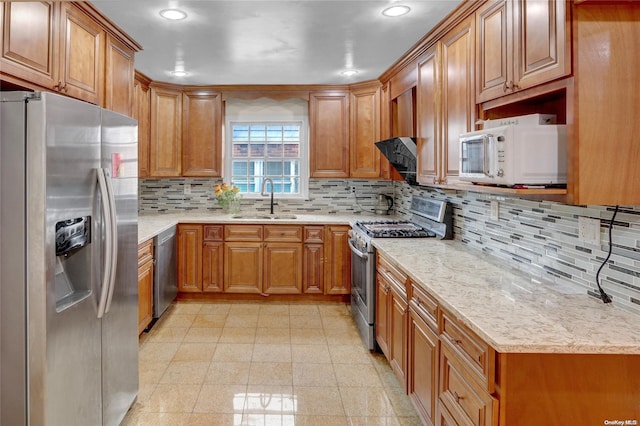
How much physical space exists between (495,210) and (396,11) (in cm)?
136

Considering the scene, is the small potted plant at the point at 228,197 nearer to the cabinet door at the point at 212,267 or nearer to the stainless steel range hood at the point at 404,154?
the cabinet door at the point at 212,267

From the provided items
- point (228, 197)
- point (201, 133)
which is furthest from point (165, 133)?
point (228, 197)

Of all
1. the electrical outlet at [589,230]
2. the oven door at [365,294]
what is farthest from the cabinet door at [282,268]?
the electrical outlet at [589,230]

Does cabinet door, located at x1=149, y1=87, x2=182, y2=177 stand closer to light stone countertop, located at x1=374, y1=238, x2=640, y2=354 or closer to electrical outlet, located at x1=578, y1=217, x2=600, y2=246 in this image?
light stone countertop, located at x1=374, y1=238, x2=640, y2=354

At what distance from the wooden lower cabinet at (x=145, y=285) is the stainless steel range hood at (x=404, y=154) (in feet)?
7.16

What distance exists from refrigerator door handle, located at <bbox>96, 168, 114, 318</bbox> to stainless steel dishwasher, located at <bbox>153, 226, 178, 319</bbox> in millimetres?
1777

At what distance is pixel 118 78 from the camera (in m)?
2.88

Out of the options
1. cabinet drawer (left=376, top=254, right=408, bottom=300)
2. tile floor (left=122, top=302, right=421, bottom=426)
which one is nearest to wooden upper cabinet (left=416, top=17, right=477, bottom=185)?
cabinet drawer (left=376, top=254, right=408, bottom=300)

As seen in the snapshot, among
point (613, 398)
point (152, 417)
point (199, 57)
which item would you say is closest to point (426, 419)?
point (613, 398)

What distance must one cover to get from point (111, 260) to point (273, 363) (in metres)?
1.53

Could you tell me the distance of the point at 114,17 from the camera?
263cm

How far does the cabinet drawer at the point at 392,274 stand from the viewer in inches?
92.7

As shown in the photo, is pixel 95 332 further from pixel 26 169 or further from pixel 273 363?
pixel 273 363

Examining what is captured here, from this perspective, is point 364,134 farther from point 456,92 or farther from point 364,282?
point 456,92
